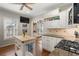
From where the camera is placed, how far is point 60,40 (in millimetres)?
1497

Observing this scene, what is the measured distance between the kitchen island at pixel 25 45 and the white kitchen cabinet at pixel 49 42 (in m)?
0.14

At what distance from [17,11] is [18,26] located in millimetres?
237

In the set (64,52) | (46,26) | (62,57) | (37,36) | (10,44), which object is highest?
(46,26)

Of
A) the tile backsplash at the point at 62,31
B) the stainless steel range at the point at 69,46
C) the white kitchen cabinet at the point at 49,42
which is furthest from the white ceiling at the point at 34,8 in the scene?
the stainless steel range at the point at 69,46

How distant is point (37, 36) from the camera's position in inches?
60.9

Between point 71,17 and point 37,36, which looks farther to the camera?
point 37,36

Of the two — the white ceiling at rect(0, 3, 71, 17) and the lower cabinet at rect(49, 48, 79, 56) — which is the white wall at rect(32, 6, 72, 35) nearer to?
the white ceiling at rect(0, 3, 71, 17)

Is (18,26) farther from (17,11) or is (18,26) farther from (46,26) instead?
(46,26)

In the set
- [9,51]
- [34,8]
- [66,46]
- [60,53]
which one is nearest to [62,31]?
[66,46]

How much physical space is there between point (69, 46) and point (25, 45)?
683 millimetres

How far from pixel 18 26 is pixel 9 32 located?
171mm

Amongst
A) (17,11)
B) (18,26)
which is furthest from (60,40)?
(17,11)

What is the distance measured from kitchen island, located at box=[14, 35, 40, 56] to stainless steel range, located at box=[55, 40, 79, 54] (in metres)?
0.38

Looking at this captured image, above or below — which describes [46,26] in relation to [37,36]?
above
